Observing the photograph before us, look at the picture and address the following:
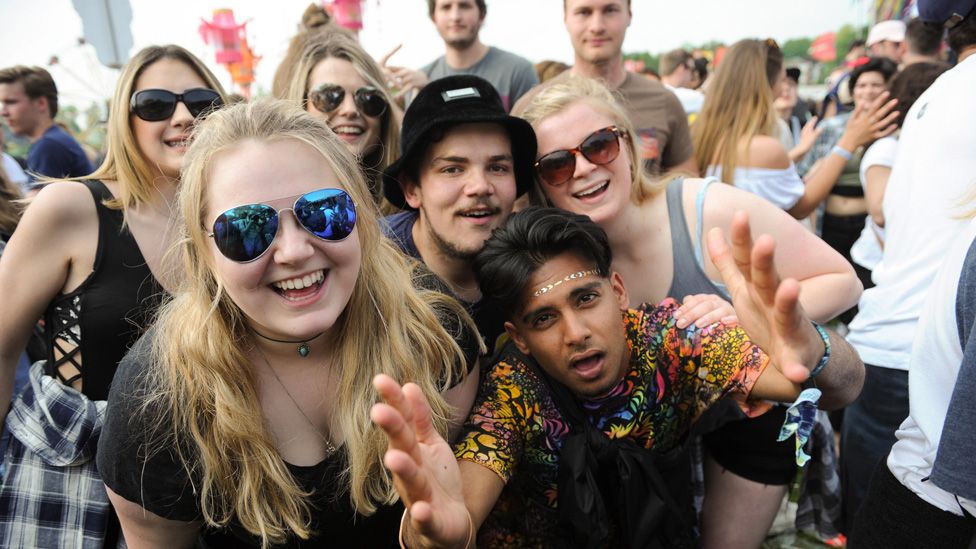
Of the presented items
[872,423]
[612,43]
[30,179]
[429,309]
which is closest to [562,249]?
[429,309]

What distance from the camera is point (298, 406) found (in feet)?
6.28

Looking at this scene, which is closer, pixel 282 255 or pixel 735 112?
pixel 282 255

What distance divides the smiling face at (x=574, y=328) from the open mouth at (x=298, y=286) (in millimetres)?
669

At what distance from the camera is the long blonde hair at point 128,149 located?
2488mm

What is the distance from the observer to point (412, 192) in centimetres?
275

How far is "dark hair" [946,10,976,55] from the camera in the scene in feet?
7.97

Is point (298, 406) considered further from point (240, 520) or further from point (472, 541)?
point (472, 541)

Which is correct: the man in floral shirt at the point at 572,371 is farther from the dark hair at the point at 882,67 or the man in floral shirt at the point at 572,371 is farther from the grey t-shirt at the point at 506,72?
the dark hair at the point at 882,67

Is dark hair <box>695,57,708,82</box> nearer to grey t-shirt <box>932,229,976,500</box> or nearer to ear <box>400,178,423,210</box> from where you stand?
ear <box>400,178,423,210</box>

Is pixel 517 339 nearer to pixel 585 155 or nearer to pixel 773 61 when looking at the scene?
pixel 585 155

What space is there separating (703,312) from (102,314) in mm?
2013

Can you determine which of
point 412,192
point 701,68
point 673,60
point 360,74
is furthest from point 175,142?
point 701,68

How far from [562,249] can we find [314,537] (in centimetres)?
113

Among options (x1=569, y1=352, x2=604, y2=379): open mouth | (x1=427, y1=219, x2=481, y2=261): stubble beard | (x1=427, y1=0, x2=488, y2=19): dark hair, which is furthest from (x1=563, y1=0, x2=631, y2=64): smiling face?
(x1=569, y1=352, x2=604, y2=379): open mouth
